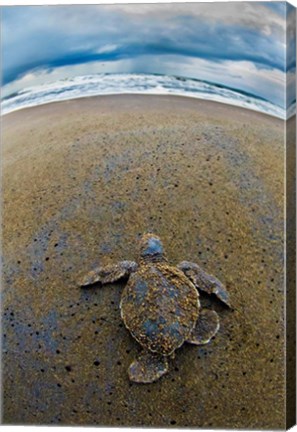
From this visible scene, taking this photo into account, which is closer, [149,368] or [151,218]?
[149,368]

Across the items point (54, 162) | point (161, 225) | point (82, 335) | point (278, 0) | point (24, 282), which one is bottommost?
point (82, 335)

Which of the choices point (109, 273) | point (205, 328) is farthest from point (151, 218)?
point (205, 328)

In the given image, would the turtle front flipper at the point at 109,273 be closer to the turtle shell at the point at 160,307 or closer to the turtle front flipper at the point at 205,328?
the turtle shell at the point at 160,307

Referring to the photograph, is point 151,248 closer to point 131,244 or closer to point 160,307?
point 131,244

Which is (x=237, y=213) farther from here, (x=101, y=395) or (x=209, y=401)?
(x=101, y=395)

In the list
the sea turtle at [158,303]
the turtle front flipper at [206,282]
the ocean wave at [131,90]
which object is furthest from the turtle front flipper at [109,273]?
the ocean wave at [131,90]

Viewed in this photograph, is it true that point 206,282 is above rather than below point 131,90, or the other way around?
below

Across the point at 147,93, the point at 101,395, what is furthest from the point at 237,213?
the point at 101,395
